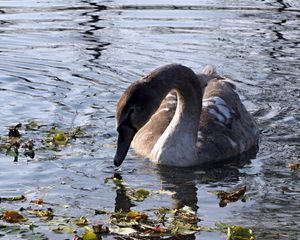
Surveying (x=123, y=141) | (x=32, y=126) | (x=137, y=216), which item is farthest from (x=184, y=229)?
(x=32, y=126)

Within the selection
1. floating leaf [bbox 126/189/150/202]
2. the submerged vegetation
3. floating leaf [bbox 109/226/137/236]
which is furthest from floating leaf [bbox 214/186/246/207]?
floating leaf [bbox 109/226/137/236]

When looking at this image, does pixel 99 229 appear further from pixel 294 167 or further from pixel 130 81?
pixel 130 81

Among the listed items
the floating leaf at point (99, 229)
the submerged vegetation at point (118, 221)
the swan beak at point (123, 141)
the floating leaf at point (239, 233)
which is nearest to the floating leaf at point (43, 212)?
the submerged vegetation at point (118, 221)

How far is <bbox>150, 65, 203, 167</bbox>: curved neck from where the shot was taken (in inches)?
468

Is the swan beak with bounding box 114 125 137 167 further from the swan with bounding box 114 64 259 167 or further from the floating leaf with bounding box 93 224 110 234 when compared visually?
the floating leaf with bounding box 93 224 110 234

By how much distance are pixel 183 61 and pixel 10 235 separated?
821 centimetres

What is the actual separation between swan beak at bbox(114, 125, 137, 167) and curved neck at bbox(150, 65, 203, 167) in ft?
2.83

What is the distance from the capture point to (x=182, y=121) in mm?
12039

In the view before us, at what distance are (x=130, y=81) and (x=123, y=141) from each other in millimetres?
4446

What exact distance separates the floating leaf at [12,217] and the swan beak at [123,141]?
1.90 metres

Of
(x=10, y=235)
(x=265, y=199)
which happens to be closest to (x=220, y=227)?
(x=265, y=199)

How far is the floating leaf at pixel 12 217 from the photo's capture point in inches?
364

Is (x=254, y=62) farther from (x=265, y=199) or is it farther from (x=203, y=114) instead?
(x=265, y=199)

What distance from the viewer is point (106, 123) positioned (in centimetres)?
1327
